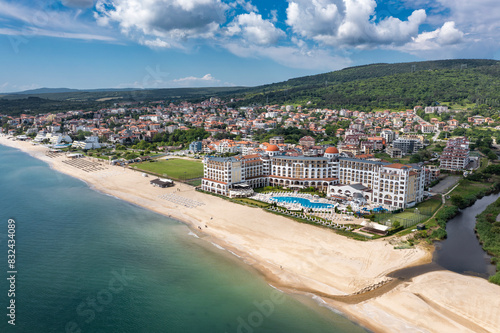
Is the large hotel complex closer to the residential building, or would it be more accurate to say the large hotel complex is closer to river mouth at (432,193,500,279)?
river mouth at (432,193,500,279)

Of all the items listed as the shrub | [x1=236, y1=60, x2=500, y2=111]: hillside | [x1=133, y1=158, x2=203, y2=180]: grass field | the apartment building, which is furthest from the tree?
[x1=236, y1=60, x2=500, y2=111]: hillside

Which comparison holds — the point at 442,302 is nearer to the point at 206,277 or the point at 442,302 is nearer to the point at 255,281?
the point at 255,281

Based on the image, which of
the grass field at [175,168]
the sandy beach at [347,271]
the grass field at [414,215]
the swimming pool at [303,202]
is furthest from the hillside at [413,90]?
the sandy beach at [347,271]

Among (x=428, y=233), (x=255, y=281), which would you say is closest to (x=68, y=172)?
(x=255, y=281)

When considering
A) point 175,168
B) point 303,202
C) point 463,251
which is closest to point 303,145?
point 175,168

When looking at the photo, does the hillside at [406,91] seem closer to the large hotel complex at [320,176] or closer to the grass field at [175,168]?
the grass field at [175,168]
